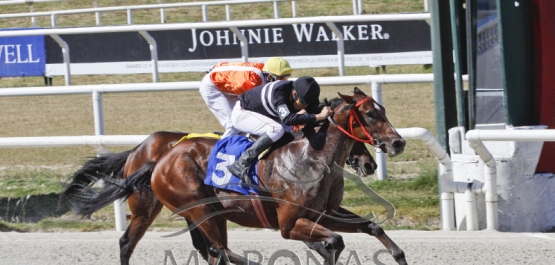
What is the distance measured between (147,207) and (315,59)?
6085mm

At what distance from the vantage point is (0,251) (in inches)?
264

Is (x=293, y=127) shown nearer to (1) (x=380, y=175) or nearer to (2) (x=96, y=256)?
(2) (x=96, y=256)

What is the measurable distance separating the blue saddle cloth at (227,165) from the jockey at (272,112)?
0.16 feet

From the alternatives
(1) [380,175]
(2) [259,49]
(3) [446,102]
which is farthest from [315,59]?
(3) [446,102]

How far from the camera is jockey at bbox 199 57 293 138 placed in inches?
236

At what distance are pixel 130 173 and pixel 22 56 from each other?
701 centimetres

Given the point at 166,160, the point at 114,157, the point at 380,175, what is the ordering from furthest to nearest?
the point at 380,175 < the point at 114,157 < the point at 166,160

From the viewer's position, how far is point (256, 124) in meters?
5.64

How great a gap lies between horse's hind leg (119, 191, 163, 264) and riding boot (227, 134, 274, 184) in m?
0.81

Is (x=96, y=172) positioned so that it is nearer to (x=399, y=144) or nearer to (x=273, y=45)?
(x=399, y=144)

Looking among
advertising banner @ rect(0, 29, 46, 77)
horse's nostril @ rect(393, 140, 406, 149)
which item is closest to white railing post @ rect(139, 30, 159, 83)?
advertising banner @ rect(0, 29, 46, 77)

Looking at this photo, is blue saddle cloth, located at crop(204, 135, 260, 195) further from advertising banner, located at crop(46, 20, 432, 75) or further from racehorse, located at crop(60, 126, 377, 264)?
advertising banner, located at crop(46, 20, 432, 75)

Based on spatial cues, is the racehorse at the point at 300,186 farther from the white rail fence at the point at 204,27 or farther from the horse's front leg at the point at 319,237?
the white rail fence at the point at 204,27

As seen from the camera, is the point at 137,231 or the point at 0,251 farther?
the point at 0,251
